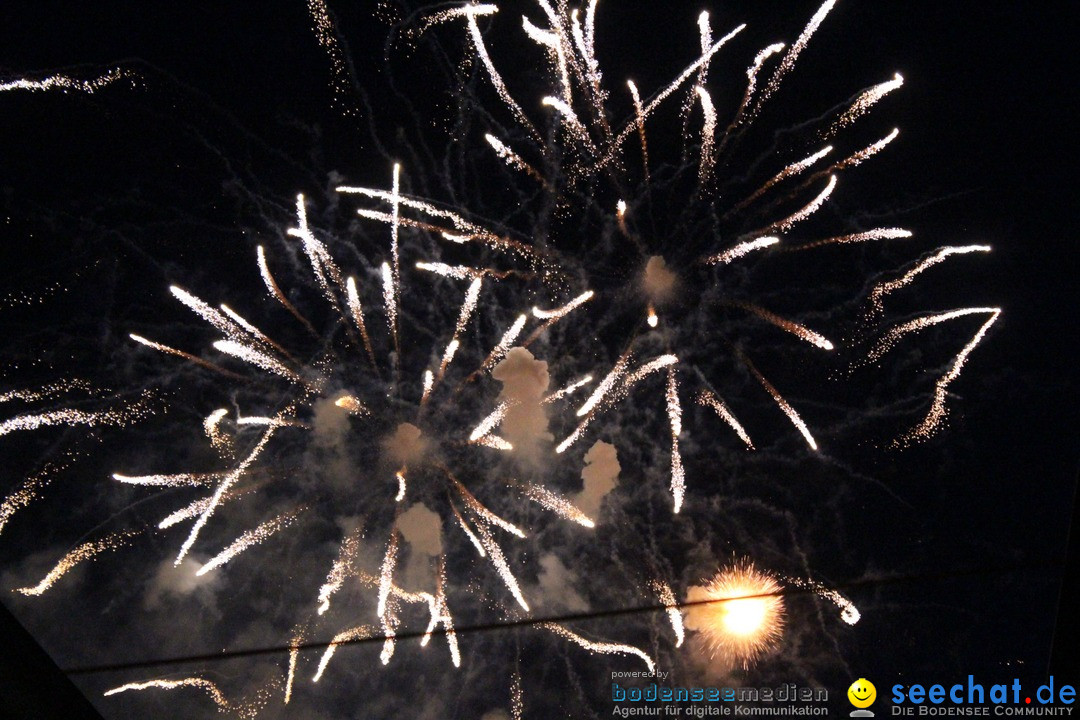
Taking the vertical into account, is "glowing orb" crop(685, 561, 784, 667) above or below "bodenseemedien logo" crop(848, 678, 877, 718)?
above

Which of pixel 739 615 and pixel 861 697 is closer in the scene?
pixel 861 697

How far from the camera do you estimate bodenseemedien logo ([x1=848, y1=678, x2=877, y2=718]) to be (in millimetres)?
10523

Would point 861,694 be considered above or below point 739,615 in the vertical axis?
below

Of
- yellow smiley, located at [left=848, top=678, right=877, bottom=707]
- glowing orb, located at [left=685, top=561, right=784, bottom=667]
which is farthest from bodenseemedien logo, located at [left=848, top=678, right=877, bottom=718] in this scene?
glowing orb, located at [left=685, top=561, right=784, bottom=667]

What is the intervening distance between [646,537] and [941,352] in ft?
23.0

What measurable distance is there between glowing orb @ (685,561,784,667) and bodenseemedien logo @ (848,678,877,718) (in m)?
1.93

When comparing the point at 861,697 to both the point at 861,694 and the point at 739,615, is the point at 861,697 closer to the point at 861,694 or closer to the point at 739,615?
the point at 861,694

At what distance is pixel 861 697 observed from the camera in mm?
10578

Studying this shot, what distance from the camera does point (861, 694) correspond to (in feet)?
34.8

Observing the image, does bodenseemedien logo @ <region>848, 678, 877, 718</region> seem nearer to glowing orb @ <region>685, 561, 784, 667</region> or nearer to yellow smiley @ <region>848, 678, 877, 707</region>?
yellow smiley @ <region>848, 678, 877, 707</region>

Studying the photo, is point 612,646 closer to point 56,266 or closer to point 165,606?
point 165,606

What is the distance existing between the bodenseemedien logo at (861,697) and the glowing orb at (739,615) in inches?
76.1

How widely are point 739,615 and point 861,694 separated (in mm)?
2296

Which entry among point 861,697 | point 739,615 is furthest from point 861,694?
point 739,615
